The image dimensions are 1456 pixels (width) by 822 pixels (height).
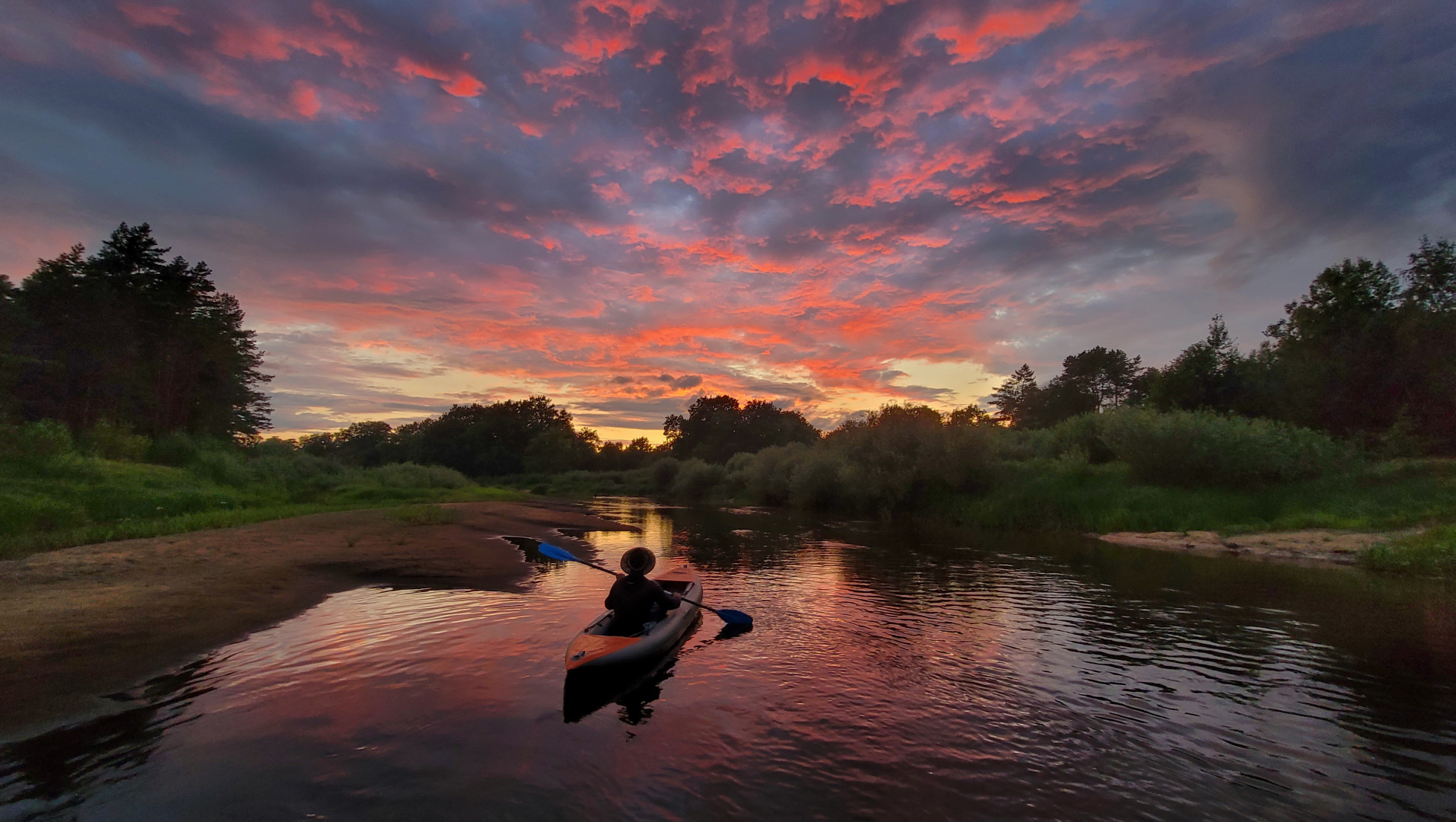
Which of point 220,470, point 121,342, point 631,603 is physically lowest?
point 631,603

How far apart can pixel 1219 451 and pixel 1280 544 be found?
8.13m

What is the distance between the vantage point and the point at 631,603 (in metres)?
11.1

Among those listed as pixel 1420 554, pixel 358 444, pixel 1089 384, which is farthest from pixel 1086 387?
pixel 358 444

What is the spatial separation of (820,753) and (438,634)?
794 cm

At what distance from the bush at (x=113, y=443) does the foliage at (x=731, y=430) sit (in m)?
77.9

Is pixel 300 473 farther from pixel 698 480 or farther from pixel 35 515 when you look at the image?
pixel 698 480

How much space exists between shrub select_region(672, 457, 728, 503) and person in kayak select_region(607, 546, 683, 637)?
59385 mm

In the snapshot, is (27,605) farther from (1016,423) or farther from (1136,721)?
(1016,423)

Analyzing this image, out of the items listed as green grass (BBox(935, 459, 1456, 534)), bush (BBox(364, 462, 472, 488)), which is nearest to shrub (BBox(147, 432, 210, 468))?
bush (BBox(364, 462, 472, 488))

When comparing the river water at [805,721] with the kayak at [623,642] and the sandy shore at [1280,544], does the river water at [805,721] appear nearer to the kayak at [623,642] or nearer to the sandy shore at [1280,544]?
the kayak at [623,642]

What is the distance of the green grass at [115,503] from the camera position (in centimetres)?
1733

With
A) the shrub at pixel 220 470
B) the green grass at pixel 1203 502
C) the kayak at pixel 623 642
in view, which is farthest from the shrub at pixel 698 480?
the kayak at pixel 623 642

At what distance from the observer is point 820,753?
7723mm

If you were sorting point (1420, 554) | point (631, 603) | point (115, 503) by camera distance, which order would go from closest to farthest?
point (631, 603), point (1420, 554), point (115, 503)
